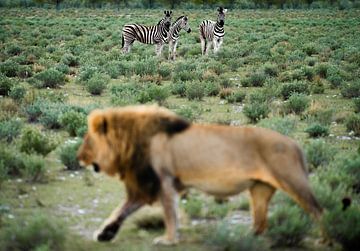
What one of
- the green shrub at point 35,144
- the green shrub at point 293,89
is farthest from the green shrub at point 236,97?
the green shrub at point 35,144

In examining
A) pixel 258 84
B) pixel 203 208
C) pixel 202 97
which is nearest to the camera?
pixel 203 208

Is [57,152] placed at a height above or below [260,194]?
below

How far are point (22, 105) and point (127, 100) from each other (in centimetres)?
253

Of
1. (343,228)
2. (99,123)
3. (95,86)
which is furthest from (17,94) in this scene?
(343,228)

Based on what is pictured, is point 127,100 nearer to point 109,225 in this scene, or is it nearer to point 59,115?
point 59,115

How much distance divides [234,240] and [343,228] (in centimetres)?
122

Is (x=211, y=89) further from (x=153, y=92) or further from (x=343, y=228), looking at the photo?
(x=343, y=228)

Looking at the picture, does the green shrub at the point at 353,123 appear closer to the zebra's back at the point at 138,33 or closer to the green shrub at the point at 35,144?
the green shrub at the point at 35,144

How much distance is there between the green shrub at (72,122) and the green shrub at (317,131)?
15.0 feet

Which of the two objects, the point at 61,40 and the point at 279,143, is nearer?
the point at 279,143

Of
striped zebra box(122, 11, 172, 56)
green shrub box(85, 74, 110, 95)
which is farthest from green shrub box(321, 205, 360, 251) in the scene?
striped zebra box(122, 11, 172, 56)

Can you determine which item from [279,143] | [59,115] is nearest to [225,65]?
[59,115]

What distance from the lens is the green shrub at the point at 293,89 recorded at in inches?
695

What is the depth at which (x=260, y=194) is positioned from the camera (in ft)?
20.7
